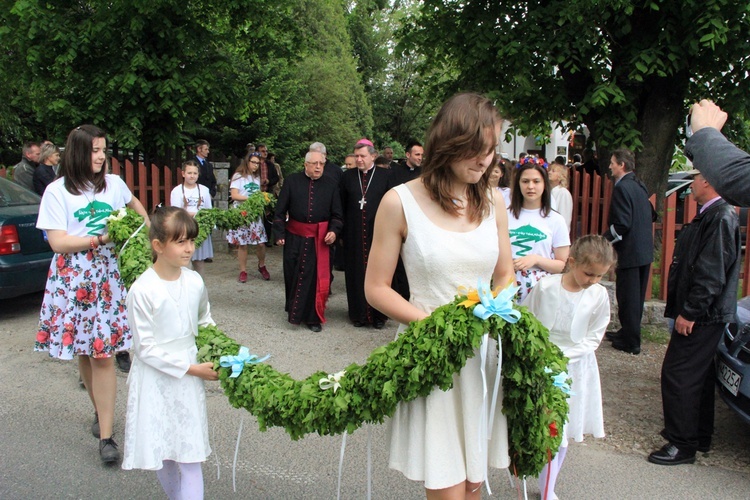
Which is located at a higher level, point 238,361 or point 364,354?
point 238,361

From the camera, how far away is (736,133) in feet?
36.8

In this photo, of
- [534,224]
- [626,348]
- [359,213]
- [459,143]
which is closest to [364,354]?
[359,213]

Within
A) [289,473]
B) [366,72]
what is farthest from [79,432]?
[366,72]

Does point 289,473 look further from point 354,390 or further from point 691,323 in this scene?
point 691,323

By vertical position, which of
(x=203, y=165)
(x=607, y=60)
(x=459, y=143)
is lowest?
(x=459, y=143)

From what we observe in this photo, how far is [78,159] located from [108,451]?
76.2 inches

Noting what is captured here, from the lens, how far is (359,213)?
812cm

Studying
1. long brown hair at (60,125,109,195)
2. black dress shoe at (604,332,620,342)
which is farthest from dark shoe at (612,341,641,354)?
long brown hair at (60,125,109,195)

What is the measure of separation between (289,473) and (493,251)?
2.35 meters

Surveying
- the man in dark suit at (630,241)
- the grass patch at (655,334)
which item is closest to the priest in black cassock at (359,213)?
the man in dark suit at (630,241)

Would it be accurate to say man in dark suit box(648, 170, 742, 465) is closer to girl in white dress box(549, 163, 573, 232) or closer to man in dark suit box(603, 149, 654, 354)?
man in dark suit box(603, 149, 654, 354)

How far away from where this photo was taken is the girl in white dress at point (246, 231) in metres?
10.1

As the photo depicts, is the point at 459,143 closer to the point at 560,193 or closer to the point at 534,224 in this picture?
the point at 534,224

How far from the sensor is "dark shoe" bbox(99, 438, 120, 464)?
418 centimetres
